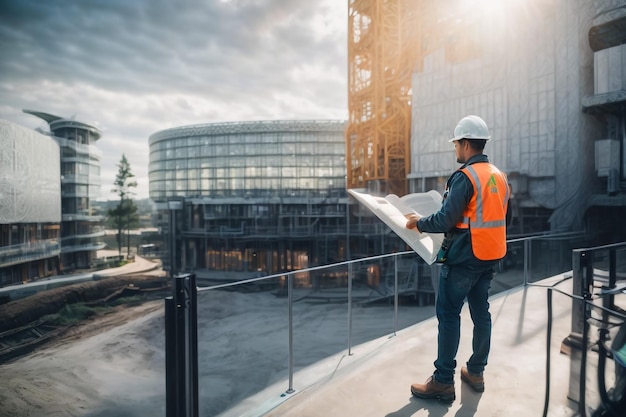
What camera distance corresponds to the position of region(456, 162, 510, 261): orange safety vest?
1833mm

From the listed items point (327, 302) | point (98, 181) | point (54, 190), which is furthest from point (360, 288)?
point (98, 181)

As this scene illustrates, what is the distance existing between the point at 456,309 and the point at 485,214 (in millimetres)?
571

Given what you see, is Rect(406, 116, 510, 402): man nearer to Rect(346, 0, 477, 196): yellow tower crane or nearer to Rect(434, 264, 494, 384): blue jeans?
Rect(434, 264, 494, 384): blue jeans

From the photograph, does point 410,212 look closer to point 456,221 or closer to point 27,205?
point 456,221

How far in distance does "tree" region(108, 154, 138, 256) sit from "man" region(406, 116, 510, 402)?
1311 inches

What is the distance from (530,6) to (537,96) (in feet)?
9.36

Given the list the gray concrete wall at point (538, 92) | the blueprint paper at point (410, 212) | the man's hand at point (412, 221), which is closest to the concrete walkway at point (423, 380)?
the blueprint paper at point (410, 212)

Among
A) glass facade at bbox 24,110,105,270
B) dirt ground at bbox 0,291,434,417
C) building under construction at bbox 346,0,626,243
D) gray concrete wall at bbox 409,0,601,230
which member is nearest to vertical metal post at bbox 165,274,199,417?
dirt ground at bbox 0,291,434,417

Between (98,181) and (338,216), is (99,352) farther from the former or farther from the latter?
(98,181)

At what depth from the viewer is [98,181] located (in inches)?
1117

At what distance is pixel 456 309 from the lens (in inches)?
77.6

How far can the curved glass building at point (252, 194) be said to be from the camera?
80.8 ft

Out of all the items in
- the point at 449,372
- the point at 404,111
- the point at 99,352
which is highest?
the point at 404,111

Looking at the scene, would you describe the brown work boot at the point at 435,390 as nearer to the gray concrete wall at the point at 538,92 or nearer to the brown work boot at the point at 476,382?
the brown work boot at the point at 476,382
